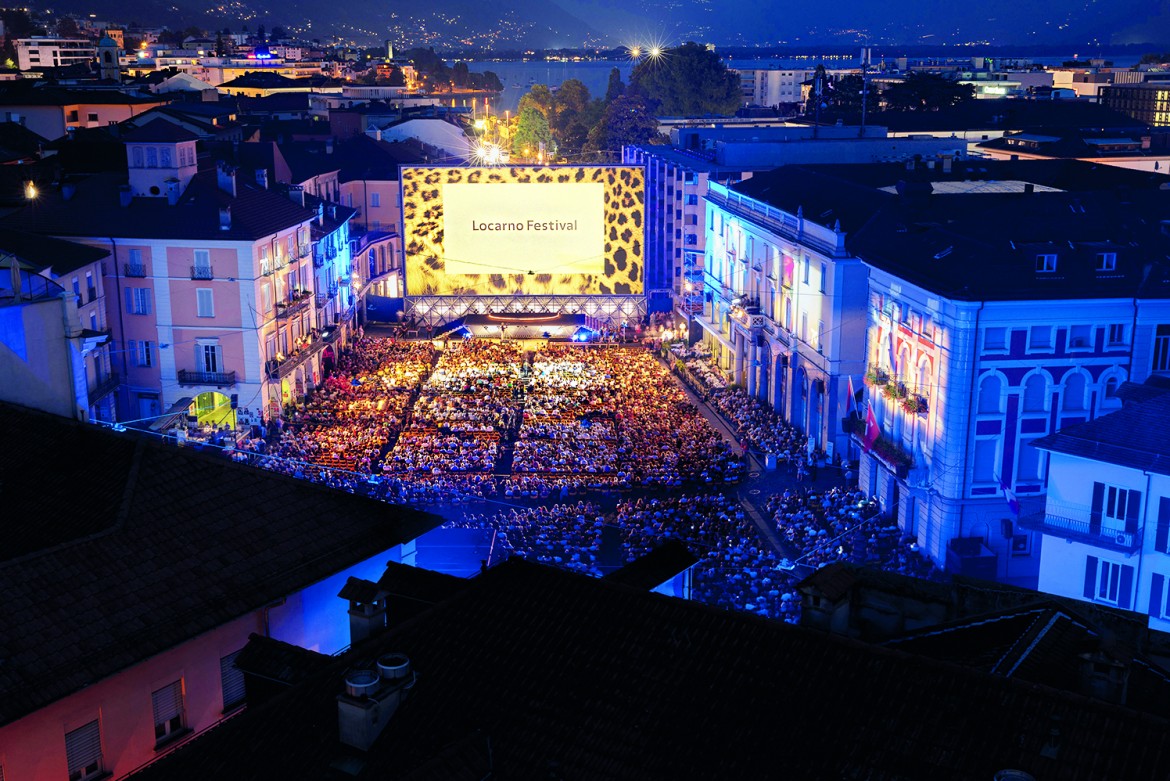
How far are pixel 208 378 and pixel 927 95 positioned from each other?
333 ft

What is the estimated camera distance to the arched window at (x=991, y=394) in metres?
40.8

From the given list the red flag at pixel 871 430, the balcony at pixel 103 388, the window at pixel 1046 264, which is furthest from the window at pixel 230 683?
the balcony at pixel 103 388

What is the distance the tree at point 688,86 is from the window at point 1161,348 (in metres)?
120

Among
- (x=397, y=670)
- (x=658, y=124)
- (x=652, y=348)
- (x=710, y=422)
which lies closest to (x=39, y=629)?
(x=397, y=670)

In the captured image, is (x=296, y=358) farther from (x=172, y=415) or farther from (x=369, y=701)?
(x=369, y=701)

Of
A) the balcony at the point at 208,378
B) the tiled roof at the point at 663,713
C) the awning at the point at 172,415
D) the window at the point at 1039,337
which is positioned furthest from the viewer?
the balcony at the point at 208,378

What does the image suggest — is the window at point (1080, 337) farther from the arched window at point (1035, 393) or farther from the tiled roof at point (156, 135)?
the tiled roof at point (156, 135)

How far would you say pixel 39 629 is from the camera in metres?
17.4

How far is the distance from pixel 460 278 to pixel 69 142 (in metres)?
23.7

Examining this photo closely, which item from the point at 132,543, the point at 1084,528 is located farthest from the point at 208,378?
the point at 132,543

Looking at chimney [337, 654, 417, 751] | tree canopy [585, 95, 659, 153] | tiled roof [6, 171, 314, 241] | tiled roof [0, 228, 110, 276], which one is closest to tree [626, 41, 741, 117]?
tree canopy [585, 95, 659, 153]

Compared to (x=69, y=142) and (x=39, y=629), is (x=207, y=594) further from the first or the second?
(x=69, y=142)

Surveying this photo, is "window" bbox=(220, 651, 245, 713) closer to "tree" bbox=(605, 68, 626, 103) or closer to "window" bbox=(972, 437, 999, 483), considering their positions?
"window" bbox=(972, 437, 999, 483)

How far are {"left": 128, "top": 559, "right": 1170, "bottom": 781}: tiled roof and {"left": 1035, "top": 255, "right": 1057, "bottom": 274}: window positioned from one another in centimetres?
2826
